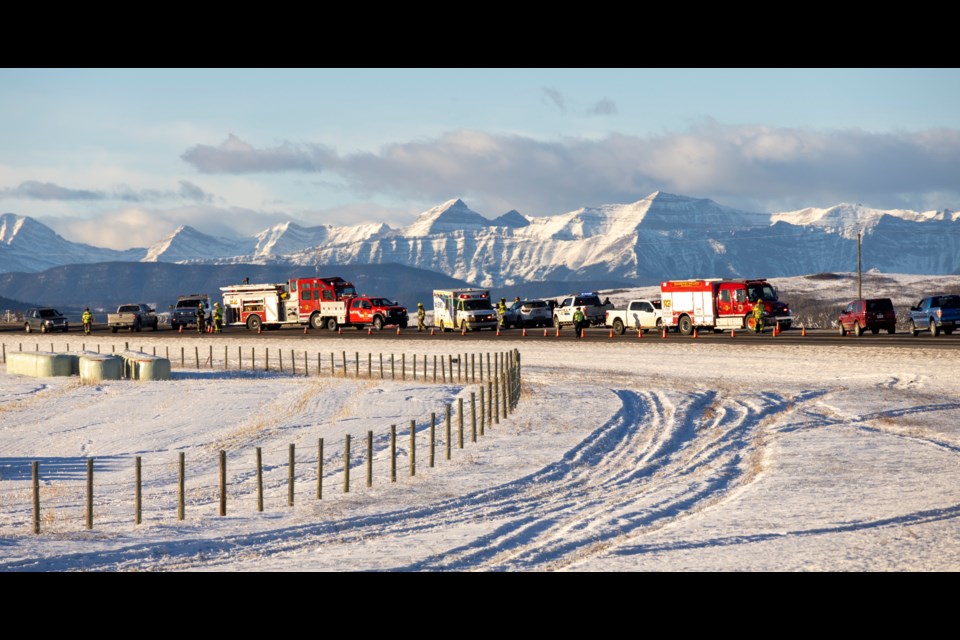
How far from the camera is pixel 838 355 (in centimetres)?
4731

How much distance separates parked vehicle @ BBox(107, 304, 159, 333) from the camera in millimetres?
84688

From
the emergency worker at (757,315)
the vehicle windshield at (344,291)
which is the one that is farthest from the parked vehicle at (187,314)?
the emergency worker at (757,315)

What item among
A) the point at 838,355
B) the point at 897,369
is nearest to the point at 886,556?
the point at 897,369

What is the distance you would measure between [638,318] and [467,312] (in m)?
10.1

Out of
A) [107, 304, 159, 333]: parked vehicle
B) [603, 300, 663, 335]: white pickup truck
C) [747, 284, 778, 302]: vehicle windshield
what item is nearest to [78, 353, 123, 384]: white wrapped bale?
[603, 300, 663, 335]: white pickup truck

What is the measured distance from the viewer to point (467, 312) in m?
68.1

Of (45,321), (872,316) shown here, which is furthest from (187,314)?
(872,316)

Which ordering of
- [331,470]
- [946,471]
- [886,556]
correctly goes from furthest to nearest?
[331,470], [946,471], [886,556]

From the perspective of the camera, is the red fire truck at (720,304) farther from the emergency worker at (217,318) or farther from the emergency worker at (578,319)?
the emergency worker at (217,318)

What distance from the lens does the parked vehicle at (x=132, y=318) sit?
84688mm

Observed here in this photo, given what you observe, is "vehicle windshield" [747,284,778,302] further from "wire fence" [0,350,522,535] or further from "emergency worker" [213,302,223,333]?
"emergency worker" [213,302,223,333]
